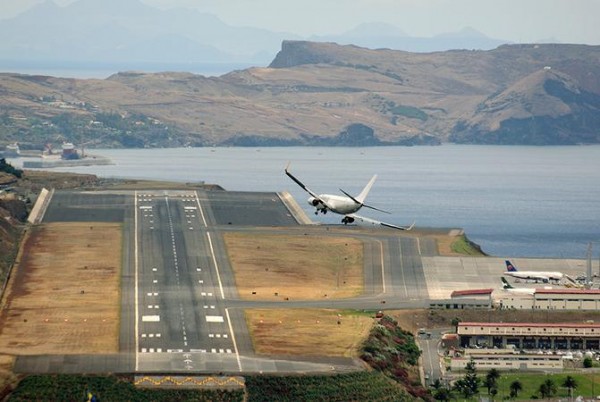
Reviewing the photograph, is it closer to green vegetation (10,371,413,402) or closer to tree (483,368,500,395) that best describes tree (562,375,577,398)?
tree (483,368,500,395)

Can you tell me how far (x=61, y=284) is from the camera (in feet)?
641

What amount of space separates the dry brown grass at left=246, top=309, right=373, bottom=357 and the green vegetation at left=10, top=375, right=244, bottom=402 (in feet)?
53.6

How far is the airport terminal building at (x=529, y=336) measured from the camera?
185875mm

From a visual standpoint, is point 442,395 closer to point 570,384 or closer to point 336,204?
point 570,384

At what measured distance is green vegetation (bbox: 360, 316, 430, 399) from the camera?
162500mm

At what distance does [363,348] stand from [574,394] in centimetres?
2038

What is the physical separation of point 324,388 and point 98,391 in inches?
780

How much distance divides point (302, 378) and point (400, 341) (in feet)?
90.8

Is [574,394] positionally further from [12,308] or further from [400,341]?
[12,308]

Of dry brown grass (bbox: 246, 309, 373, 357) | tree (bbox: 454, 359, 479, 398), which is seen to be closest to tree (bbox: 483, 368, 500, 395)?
tree (bbox: 454, 359, 479, 398)

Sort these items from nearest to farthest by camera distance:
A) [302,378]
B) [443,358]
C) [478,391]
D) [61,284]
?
[302,378], [478,391], [443,358], [61,284]

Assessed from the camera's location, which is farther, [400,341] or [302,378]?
[400,341]

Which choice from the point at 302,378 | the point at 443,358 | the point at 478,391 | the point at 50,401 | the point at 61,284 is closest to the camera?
the point at 50,401

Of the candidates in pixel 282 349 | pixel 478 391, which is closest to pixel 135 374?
pixel 282 349
